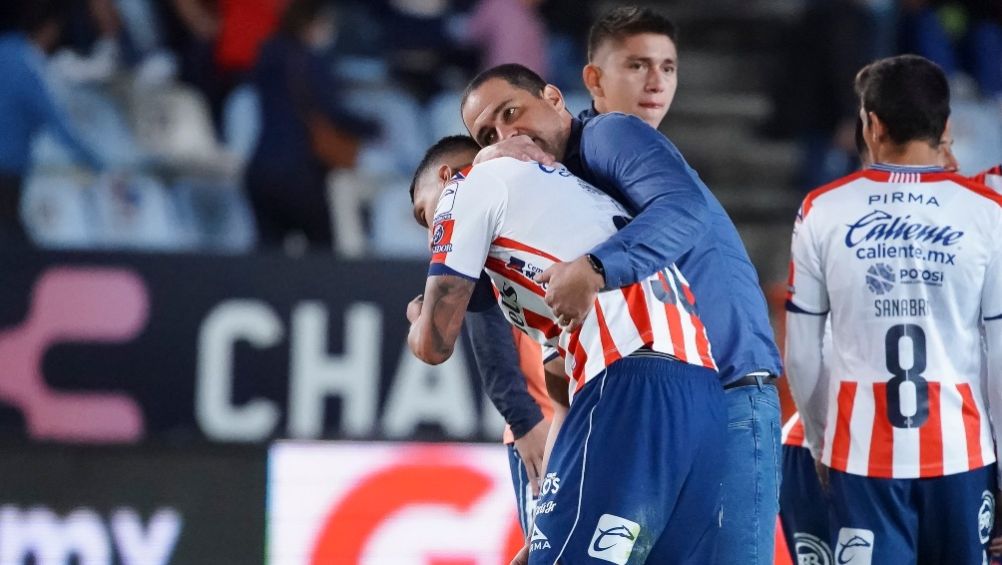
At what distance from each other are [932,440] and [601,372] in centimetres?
129

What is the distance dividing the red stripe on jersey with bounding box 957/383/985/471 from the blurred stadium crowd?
4842mm

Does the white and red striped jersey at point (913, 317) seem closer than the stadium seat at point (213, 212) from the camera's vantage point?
Yes

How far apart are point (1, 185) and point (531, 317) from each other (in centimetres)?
565

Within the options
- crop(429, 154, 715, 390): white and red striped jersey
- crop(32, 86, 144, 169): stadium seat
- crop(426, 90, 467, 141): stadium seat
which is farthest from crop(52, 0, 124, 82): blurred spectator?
crop(429, 154, 715, 390): white and red striped jersey

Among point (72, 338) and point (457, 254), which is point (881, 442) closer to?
point (457, 254)

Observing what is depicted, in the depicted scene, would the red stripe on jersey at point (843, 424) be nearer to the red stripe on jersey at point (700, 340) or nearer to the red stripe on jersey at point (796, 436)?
the red stripe on jersey at point (796, 436)

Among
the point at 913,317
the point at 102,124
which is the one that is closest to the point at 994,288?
the point at 913,317

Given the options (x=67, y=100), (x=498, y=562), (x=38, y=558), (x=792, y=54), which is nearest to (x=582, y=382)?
(x=498, y=562)

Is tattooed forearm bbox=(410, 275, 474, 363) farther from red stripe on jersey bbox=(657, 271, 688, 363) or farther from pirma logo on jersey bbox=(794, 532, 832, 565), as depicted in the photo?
pirma logo on jersey bbox=(794, 532, 832, 565)

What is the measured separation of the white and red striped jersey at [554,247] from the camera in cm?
323

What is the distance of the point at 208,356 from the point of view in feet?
24.1


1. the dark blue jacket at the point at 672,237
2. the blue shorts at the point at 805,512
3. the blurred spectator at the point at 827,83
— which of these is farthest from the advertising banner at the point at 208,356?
the dark blue jacket at the point at 672,237

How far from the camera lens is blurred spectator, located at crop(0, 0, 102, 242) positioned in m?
8.31

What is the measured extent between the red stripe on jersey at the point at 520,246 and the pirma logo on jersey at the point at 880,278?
1.25 m
